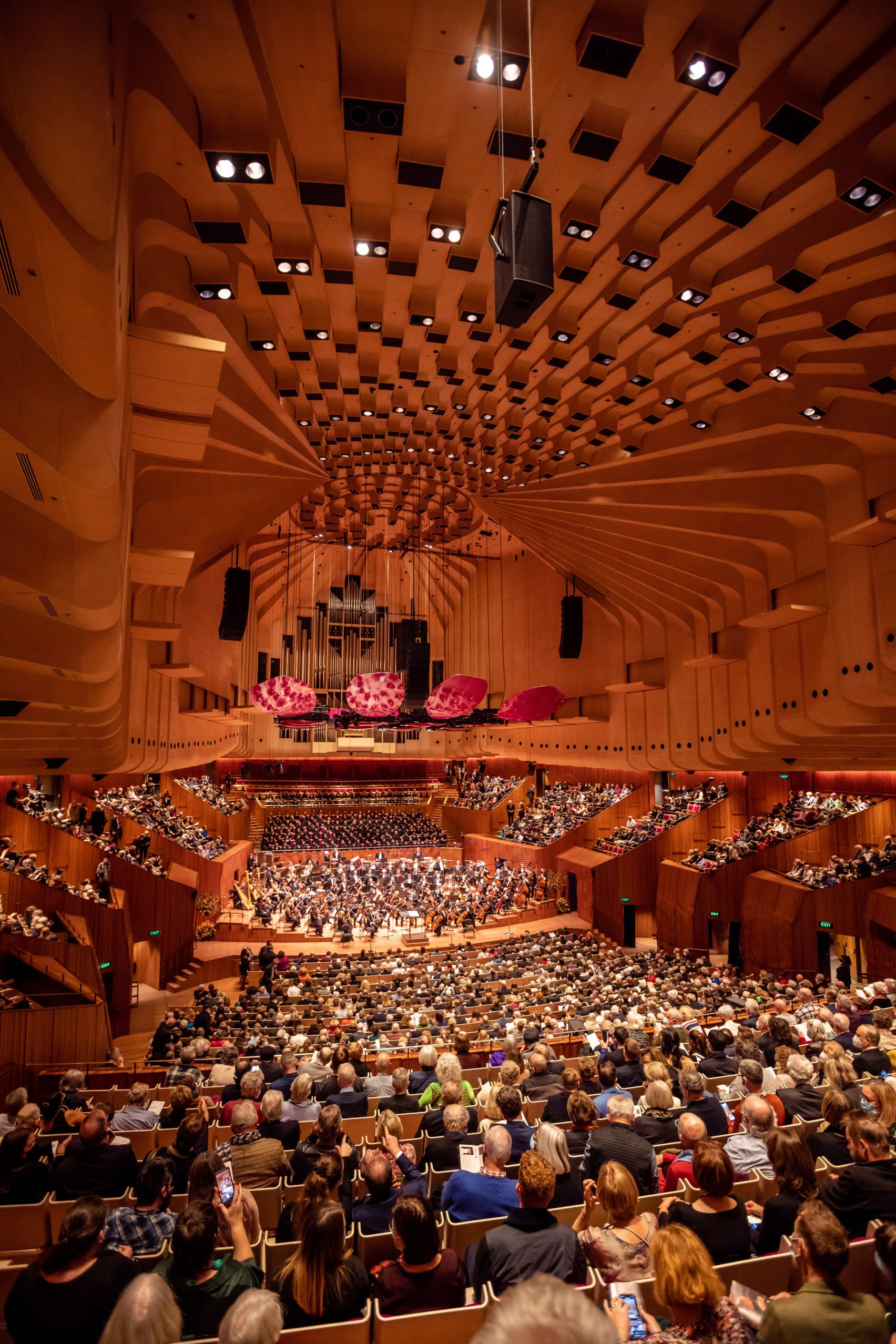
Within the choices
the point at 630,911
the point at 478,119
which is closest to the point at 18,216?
the point at 478,119

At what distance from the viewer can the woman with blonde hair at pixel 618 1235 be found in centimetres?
254

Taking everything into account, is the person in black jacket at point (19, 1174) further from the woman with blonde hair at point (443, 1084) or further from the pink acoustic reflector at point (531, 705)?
the pink acoustic reflector at point (531, 705)

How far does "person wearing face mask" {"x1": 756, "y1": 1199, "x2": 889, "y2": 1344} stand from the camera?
1988mm

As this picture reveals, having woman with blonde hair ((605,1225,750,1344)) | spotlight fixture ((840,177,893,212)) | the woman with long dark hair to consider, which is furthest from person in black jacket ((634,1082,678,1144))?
spotlight fixture ((840,177,893,212))

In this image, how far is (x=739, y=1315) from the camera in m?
2.05

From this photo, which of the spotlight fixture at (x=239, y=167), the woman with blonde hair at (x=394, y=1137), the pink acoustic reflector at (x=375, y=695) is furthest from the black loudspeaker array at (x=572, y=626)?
the woman with blonde hair at (x=394, y=1137)

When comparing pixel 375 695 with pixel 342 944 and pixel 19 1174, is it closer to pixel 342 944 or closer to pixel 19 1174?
pixel 19 1174

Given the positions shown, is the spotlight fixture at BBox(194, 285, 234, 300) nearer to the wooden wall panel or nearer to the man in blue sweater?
the man in blue sweater

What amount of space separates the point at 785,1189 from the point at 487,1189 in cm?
126

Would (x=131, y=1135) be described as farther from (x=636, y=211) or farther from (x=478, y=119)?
(x=636, y=211)

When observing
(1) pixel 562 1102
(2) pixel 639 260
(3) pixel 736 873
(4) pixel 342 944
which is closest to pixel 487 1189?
(1) pixel 562 1102

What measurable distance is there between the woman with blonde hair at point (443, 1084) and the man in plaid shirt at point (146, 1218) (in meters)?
2.02

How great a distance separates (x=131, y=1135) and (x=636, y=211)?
7235 millimetres

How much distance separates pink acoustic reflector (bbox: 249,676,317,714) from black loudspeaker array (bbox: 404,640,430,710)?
13.2 feet
